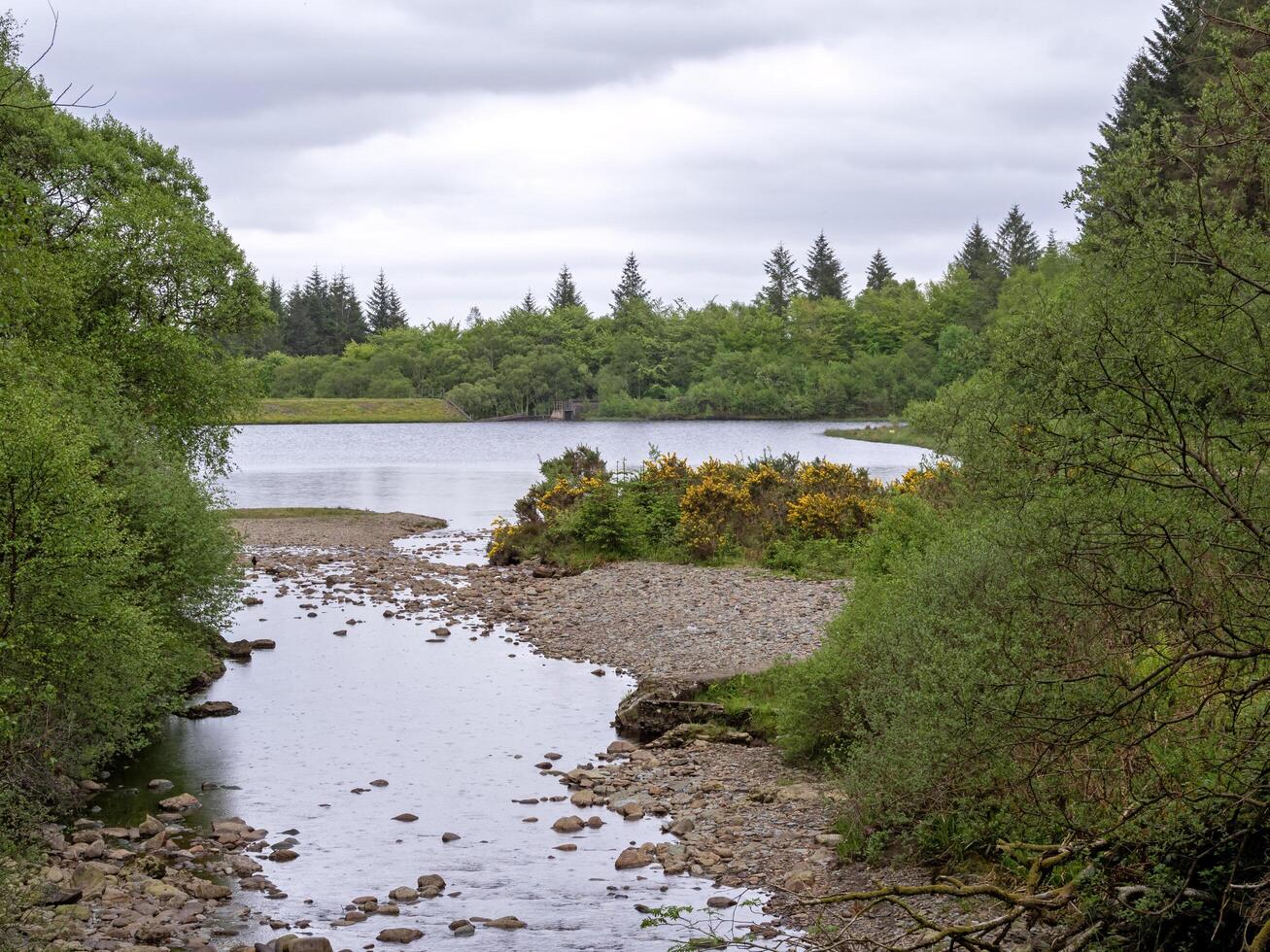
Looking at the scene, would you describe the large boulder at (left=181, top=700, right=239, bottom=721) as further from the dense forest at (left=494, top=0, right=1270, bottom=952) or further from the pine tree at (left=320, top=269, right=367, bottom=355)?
the pine tree at (left=320, top=269, right=367, bottom=355)

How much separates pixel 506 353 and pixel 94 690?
110m

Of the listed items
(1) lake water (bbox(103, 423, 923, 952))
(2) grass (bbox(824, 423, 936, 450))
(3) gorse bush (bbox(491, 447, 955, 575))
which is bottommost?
(1) lake water (bbox(103, 423, 923, 952))

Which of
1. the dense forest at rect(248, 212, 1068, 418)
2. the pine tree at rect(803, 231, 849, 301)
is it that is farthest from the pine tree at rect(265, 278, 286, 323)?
the pine tree at rect(803, 231, 849, 301)

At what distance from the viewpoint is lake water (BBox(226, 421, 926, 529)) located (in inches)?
2089

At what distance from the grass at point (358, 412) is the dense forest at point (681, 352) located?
259 cm

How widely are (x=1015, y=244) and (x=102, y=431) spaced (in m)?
105

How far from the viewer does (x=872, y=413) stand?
112 metres

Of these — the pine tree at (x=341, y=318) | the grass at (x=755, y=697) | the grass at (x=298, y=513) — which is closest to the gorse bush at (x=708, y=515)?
the grass at (x=755, y=697)

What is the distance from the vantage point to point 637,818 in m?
13.2

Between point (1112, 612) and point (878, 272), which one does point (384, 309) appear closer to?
point (878, 272)

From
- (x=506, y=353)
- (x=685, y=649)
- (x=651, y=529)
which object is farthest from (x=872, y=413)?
(x=685, y=649)

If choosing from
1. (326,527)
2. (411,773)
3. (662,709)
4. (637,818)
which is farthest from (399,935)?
(326,527)

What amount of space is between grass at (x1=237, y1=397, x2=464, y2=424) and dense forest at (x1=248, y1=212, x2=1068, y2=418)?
259 centimetres

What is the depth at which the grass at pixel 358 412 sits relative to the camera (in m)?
112
